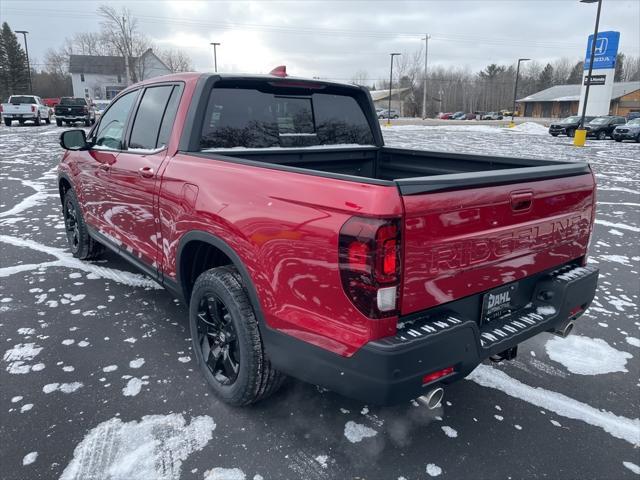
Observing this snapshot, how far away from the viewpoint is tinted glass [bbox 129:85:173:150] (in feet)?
11.2

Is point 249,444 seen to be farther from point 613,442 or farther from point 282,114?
point 282,114

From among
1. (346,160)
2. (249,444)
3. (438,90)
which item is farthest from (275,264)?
(438,90)

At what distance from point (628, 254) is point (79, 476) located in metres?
6.34

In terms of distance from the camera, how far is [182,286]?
3119 millimetres

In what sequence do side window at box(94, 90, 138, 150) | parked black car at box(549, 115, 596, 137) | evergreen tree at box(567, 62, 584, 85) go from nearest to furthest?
side window at box(94, 90, 138, 150), parked black car at box(549, 115, 596, 137), evergreen tree at box(567, 62, 584, 85)

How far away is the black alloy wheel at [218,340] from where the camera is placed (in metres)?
2.75

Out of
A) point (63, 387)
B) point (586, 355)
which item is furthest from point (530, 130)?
point (63, 387)

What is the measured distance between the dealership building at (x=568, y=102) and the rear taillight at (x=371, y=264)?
8003 centimetres

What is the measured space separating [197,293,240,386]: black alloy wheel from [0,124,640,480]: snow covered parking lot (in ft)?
0.62

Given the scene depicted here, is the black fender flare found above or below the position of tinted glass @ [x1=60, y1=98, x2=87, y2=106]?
below

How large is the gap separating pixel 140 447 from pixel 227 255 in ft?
3.64

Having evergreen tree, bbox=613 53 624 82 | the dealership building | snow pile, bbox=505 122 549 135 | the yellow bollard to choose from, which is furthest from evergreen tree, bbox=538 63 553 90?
the yellow bollard

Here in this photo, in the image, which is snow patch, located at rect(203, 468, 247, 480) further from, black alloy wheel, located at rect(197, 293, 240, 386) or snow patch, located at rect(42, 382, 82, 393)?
snow patch, located at rect(42, 382, 82, 393)

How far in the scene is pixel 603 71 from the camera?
139 ft
